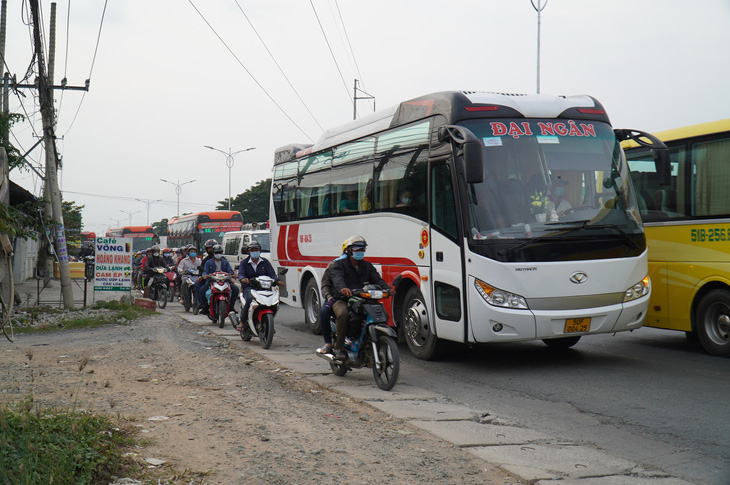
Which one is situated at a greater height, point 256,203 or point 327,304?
point 256,203

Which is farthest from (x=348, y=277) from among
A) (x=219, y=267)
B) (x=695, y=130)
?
(x=219, y=267)

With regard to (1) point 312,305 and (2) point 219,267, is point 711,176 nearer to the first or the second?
(1) point 312,305

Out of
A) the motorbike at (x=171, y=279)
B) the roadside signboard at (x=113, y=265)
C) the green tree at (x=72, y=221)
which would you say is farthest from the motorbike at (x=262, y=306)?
the green tree at (x=72, y=221)

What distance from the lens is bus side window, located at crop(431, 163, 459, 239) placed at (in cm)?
883

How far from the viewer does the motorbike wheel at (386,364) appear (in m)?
7.58

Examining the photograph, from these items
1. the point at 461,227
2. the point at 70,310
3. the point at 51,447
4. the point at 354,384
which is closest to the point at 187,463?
the point at 51,447

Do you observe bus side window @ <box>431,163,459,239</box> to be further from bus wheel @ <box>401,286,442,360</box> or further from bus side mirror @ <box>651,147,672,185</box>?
bus side mirror @ <box>651,147,672,185</box>

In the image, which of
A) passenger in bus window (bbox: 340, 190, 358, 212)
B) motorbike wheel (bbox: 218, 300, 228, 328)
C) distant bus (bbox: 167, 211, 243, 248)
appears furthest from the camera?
distant bus (bbox: 167, 211, 243, 248)

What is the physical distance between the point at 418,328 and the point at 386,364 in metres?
2.06

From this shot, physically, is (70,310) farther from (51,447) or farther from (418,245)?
(51,447)

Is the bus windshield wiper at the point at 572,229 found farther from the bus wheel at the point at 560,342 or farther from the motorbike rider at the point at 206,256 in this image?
the motorbike rider at the point at 206,256

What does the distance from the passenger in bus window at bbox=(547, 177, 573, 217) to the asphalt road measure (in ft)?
6.52

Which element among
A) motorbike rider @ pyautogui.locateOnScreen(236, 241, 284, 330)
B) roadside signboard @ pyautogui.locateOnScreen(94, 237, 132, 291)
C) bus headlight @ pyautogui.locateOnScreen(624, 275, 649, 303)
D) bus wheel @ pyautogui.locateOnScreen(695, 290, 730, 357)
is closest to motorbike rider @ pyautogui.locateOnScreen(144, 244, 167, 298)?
roadside signboard @ pyautogui.locateOnScreen(94, 237, 132, 291)

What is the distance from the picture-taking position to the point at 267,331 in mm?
11281
